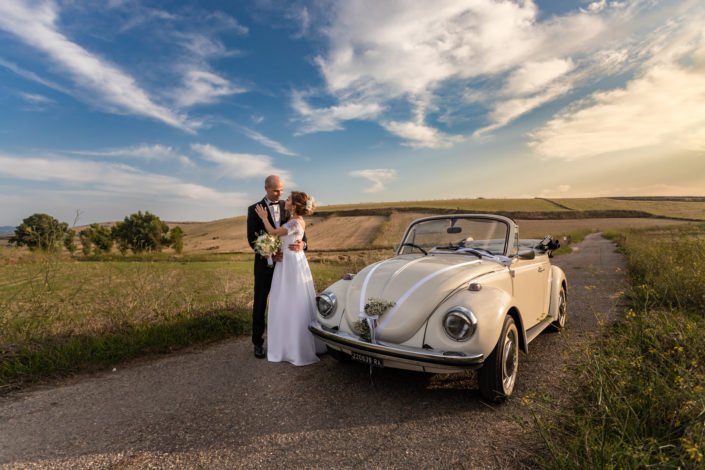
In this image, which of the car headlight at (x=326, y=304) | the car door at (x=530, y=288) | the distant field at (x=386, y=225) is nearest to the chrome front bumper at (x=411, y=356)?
the car headlight at (x=326, y=304)

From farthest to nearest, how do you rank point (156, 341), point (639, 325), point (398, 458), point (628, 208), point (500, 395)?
point (628, 208)
point (156, 341)
point (639, 325)
point (500, 395)
point (398, 458)

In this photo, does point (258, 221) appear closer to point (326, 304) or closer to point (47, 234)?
point (326, 304)

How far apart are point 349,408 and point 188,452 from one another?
53.9 inches

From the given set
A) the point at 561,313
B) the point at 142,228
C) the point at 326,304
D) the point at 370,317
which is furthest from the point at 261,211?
the point at 142,228

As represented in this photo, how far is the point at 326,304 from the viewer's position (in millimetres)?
3902

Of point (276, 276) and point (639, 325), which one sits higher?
point (276, 276)

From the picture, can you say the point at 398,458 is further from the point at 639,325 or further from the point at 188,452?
the point at 639,325

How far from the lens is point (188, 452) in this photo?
255cm

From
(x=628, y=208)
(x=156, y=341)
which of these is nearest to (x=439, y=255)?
(x=156, y=341)

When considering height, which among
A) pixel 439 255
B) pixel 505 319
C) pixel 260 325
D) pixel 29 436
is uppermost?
pixel 439 255

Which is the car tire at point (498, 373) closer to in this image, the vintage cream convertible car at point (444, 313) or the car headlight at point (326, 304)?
the vintage cream convertible car at point (444, 313)

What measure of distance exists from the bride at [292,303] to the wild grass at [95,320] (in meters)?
1.68

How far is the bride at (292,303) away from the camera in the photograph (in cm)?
442

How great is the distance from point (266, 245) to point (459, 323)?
2.63 meters
